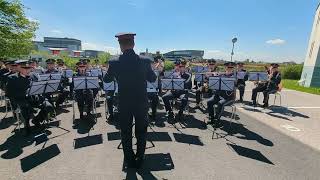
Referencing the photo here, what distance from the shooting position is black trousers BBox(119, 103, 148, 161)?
491cm

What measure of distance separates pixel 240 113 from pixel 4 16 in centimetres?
2392

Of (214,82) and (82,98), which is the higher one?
(214,82)

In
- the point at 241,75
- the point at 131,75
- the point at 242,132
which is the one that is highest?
the point at 131,75

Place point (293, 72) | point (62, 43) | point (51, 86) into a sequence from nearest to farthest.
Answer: point (51, 86), point (293, 72), point (62, 43)

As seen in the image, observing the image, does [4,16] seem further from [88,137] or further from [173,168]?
[173,168]

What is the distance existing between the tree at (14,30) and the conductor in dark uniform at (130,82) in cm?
2388

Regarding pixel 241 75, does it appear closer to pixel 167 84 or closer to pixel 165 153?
pixel 167 84

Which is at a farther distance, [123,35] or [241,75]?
[241,75]

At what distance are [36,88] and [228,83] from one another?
6093 mm

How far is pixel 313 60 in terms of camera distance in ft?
84.1

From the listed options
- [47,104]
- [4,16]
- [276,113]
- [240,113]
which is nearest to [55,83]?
[47,104]

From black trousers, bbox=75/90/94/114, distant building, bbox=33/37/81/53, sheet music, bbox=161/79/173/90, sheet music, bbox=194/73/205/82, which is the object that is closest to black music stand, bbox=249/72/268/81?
sheet music, bbox=194/73/205/82

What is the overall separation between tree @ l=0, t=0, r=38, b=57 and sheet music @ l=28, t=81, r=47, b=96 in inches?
785

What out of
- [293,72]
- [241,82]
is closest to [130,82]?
[241,82]
